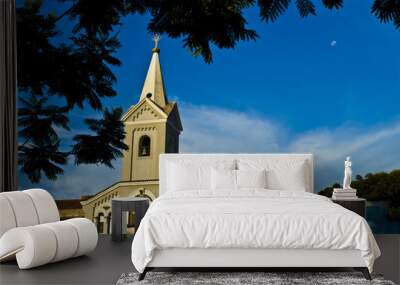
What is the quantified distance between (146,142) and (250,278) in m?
3.68

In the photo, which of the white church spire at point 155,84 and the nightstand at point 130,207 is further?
the white church spire at point 155,84

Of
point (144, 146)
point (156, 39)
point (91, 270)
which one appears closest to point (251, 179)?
point (144, 146)

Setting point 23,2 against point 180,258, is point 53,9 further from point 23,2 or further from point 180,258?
point 180,258

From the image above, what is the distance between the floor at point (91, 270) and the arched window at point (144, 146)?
2076 mm

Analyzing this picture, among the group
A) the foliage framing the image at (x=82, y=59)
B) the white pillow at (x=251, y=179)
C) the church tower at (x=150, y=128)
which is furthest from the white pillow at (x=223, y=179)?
the foliage framing the image at (x=82, y=59)

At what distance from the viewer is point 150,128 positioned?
7.23m

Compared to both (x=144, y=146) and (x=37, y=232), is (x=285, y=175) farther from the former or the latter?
(x=37, y=232)

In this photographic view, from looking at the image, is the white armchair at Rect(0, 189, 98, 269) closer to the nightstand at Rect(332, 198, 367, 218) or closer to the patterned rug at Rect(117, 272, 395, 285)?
the patterned rug at Rect(117, 272, 395, 285)

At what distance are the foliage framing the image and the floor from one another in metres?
2.37

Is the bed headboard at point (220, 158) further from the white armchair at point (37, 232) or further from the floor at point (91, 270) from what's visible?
the white armchair at point (37, 232)

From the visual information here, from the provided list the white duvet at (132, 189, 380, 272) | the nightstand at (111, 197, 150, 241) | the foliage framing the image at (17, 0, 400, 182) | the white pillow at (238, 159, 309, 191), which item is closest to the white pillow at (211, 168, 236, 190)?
the white pillow at (238, 159, 309, 191)

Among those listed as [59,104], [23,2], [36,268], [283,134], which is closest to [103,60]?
[59,104]

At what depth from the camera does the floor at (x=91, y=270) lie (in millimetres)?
3953

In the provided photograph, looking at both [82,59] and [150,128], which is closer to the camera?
[150,128]
